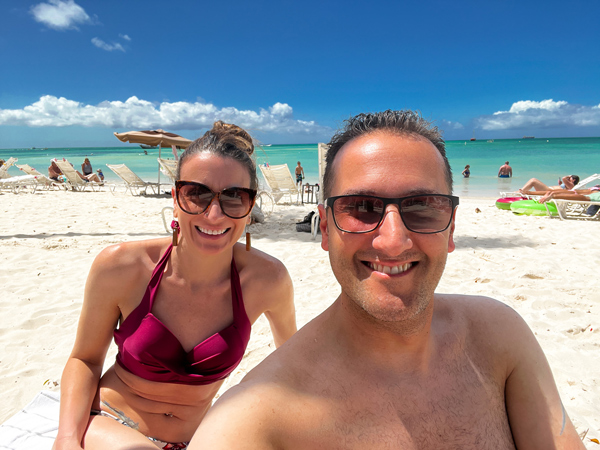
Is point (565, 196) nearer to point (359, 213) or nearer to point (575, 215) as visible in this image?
point (575, 215)

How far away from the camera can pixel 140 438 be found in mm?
1368

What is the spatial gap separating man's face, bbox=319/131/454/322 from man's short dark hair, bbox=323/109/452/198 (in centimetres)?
4

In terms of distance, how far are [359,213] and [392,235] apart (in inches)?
4.7

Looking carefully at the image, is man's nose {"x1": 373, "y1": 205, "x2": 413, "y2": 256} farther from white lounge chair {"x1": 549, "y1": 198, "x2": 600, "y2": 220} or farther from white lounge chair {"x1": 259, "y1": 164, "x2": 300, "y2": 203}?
white lounge chair {"x1": 259, "y1": 164, "x2": 300, "y2": 203}

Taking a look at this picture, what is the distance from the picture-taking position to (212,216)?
5.38 ft

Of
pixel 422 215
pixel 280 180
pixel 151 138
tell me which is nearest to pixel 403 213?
pixel 422 215

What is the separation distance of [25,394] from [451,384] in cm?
278

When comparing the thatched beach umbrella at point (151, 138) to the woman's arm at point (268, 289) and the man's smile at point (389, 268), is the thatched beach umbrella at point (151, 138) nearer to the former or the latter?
the woman's arm at point (268, 289)

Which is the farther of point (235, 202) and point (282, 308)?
point (282, 308)

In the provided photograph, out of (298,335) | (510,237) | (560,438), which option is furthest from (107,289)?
(510,237)

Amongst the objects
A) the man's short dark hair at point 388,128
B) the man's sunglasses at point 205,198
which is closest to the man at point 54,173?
the man's sunglasses at point 205,198

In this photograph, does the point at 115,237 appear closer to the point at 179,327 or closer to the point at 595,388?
the point at 179,327

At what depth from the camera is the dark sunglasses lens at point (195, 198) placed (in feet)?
5.51

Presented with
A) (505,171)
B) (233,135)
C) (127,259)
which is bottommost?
(127,259)
